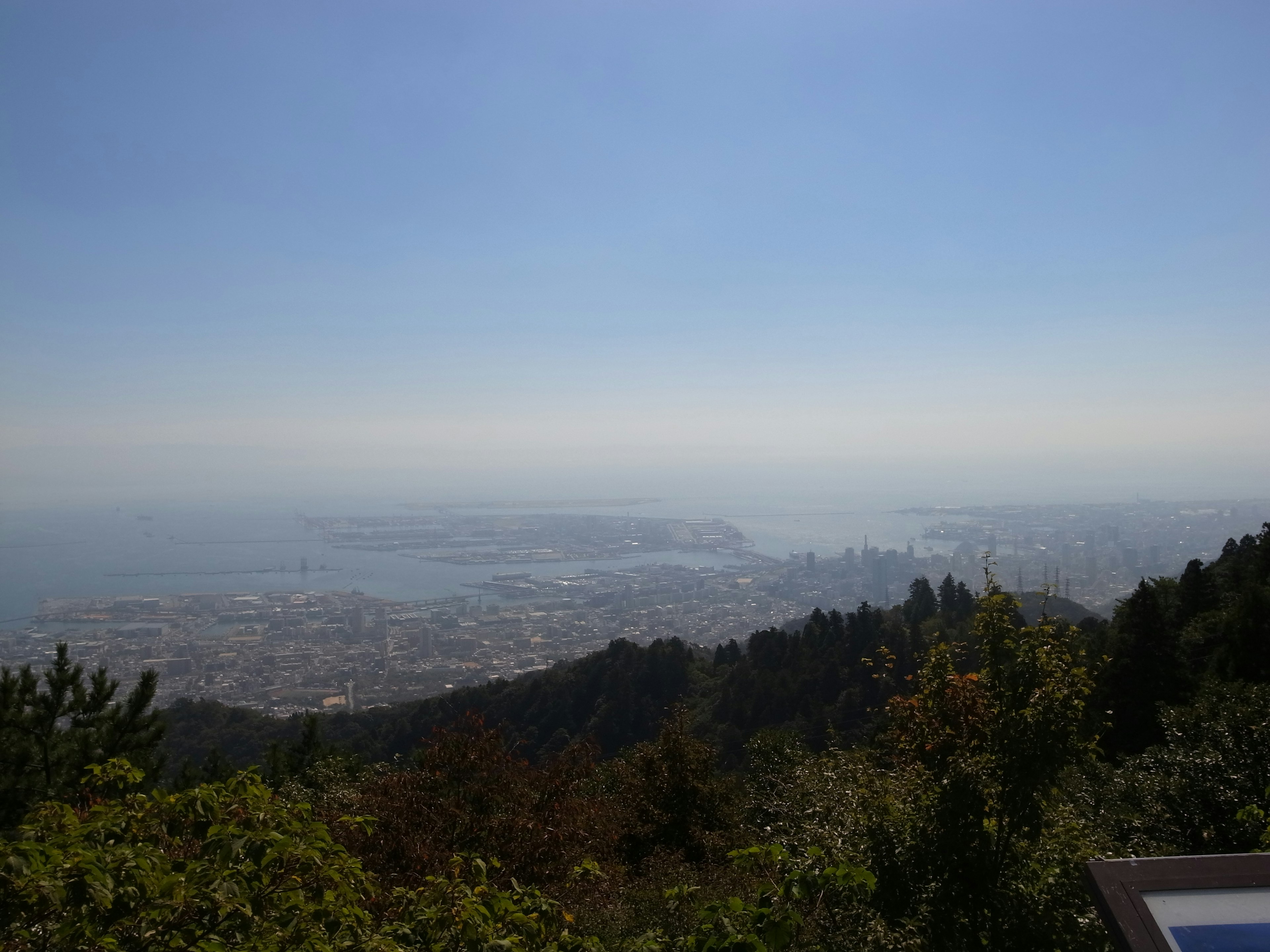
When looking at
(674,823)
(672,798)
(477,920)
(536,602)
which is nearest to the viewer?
(477,920)

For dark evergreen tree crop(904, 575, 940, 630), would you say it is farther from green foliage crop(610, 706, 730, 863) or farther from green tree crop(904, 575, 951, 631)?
green foliage crop(610, 706, 730, 863)

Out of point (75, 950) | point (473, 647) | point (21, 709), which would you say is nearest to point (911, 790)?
point (75, 950)

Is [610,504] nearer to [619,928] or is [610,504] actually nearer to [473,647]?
[473,647]

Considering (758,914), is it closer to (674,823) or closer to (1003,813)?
(1003,813)

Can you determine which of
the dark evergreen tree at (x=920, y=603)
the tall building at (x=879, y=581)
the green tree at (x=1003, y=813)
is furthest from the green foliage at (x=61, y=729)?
the tall building at (x=879, y=581)

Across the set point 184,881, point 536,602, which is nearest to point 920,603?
point 536,602

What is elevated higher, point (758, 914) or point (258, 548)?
point (758, 914)

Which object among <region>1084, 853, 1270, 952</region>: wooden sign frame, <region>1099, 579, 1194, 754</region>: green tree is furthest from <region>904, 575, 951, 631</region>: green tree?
<region>1084, 853, 1270, 952</region>: wooden sign frame

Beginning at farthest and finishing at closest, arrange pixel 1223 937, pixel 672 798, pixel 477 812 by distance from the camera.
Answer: pixel 672 798, pixel 477 812, pixel 1223 937
